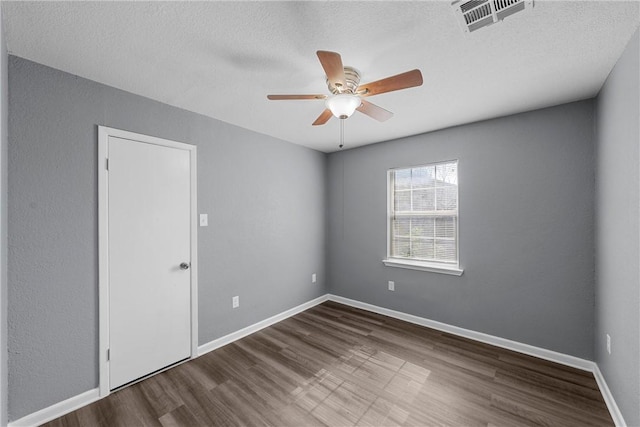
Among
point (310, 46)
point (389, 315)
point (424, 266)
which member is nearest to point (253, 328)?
point (389, 315)

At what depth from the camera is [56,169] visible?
1.80 metres

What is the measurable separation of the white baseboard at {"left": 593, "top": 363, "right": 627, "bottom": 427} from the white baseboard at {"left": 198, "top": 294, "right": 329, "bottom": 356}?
293cm

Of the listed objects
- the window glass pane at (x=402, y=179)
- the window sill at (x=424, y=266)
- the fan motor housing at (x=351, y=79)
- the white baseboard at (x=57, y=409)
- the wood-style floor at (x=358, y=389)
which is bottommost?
the wood-style floor at (x=358, y=389)

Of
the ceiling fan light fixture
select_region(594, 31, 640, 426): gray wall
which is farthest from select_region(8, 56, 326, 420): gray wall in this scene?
select_region(594, 31, 640, 426): gray wall

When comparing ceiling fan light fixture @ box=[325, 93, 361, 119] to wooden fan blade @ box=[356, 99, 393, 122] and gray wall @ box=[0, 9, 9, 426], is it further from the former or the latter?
gray wall @ box=[0, 9, 9, 426]

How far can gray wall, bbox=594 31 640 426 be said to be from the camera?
146cm

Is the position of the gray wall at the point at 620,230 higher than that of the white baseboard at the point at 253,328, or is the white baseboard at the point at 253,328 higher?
the gray wall at the point at 620,230

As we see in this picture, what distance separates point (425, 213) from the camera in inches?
129

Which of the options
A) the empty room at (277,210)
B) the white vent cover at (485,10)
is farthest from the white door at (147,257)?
the white vent cover at (485,10)

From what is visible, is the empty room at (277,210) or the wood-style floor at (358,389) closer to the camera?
the empty room at (277,210)

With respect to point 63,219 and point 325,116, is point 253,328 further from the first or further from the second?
point 325,116

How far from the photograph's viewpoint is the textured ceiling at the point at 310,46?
130 cm

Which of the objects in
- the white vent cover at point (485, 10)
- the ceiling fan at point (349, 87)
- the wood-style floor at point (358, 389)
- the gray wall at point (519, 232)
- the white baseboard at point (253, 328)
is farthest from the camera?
the white baseboard at point (253, 328)

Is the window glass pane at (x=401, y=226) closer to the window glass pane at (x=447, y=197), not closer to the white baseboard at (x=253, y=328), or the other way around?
the window glass pane at (x=447, y=197)
